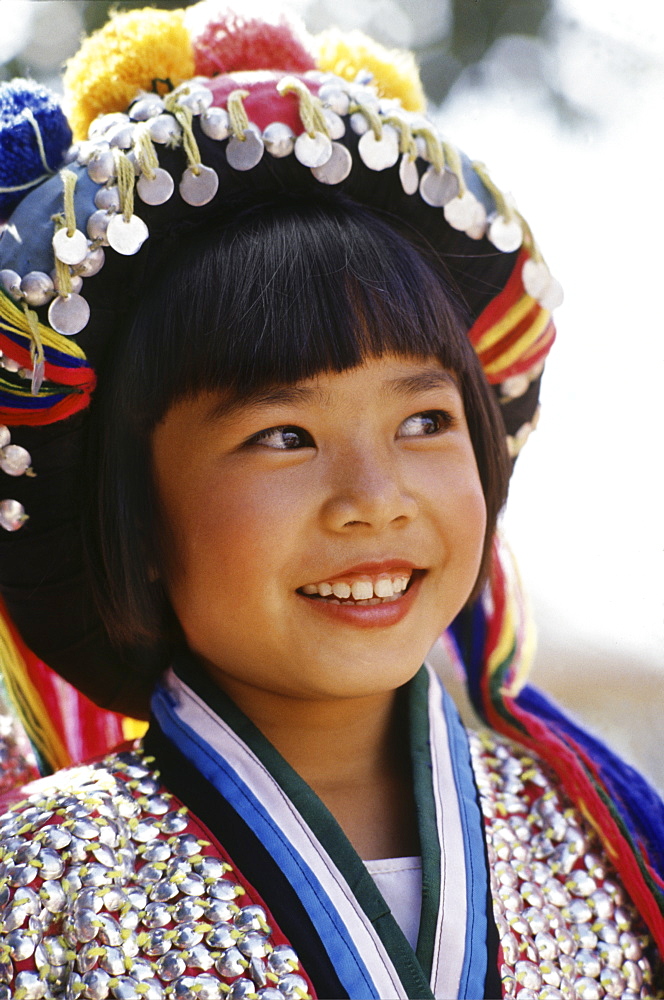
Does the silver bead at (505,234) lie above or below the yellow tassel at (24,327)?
above

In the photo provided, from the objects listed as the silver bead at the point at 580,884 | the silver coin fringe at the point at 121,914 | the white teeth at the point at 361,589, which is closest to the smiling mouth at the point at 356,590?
the white teeth at the point at 361,589

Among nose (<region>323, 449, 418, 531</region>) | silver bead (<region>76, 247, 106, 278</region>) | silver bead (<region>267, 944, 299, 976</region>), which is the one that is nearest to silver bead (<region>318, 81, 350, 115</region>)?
silver bead (<region>76, 247, 106, 278</region>)

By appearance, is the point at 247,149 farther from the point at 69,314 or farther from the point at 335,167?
the point at 69,314

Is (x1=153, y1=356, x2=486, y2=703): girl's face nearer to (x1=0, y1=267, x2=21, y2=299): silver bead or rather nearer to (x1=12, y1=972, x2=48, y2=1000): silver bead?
(x1=0, y1=267, x2=21, y2=299): silver bead

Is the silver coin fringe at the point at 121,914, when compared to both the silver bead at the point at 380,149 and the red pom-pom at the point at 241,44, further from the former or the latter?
the red pom-pom at the point at 241,44

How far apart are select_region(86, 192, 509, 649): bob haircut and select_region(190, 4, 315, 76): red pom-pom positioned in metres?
0.22

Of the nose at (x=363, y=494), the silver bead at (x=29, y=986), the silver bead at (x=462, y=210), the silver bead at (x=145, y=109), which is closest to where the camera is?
the silver bead at (x=29, y=986)

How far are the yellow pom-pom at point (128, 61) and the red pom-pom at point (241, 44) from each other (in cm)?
2

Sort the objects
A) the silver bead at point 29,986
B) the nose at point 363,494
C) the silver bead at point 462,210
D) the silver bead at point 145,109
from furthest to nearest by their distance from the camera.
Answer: the silver bead at point 462,210, the silver bead at point 145,109, the nose at point 363,494, the silver bead at point 29,986

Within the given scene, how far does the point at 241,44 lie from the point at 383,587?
0.73 metres

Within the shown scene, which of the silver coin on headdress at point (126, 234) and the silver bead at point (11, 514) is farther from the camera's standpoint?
the silver bead at point (11, 514)

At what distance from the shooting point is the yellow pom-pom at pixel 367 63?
4.78 feet

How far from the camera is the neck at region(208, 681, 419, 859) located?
1.30 metres

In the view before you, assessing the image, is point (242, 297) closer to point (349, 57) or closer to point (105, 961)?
point (349, 57)
